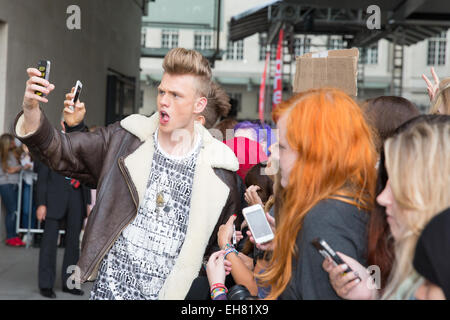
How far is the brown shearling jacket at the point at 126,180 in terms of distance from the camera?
2.86 meters

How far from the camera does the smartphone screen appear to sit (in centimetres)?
244

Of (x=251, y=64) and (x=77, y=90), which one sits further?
(x=251, y=64)

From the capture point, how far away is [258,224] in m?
2.48

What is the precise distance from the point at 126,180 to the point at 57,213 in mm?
4789

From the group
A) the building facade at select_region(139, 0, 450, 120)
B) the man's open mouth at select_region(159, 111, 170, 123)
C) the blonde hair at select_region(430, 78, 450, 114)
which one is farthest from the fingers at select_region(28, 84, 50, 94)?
the building facade at select_region(139, 0, 450, 120)

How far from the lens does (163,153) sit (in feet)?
10.1

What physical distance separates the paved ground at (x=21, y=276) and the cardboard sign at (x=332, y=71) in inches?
188

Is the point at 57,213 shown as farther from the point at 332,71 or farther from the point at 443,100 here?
the point at 443,100

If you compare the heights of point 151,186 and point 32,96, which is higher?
point 32,96

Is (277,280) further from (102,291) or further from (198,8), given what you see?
(198,8)

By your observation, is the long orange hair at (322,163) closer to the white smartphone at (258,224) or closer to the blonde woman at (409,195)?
the blonde woman at (409,195)

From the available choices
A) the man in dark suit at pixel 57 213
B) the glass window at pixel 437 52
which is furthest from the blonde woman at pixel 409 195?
the glass window at pixel 437 52

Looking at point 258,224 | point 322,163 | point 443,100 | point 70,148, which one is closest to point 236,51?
point 443,100
